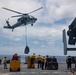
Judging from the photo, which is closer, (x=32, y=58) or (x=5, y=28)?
(x=32, y=58)

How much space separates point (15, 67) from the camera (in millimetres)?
36125

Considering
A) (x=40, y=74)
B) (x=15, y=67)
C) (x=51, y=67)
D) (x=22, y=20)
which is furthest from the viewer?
(x=22, y=20)

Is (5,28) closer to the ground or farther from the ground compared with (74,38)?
farther from the ground

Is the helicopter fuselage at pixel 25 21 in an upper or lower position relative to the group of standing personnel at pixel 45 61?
upper

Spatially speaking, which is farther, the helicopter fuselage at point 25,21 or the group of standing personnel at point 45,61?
the helicopter fuselage at point 25,21

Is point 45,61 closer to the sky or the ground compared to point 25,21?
closer to the ground

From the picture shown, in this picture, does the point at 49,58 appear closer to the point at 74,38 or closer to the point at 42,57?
the point at 42,57

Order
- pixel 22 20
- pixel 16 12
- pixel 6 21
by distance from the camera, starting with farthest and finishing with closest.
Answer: pixel 6 21, pixel 16 12, pixel 22 20

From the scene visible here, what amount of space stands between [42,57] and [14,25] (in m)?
51.0

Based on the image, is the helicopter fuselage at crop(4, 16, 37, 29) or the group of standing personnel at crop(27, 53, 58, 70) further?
the helicopter fuselage at crop(4, 16, 37, 29)

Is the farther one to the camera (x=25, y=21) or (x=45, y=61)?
(x=25, y=21)

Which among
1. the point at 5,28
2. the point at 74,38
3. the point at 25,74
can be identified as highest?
the point at 5,28

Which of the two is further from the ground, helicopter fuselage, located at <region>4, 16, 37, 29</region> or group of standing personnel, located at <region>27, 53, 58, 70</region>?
helicopter fuselage, located at <region>4, 16, 37, 29</region>

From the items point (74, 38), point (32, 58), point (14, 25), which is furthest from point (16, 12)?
point (74, 38)
